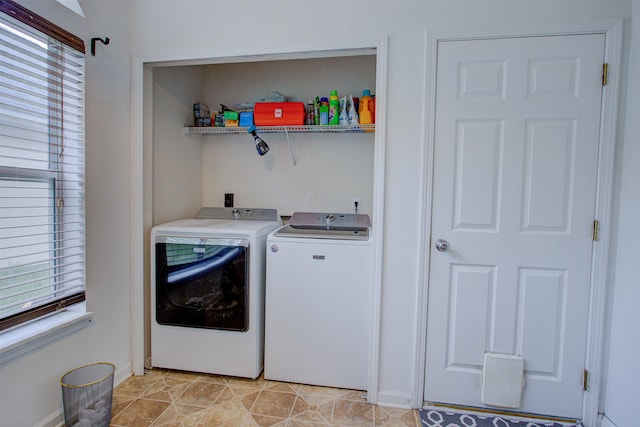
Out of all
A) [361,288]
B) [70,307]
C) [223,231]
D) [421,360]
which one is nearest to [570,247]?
[421,360]

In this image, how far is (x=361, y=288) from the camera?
1.81 meters

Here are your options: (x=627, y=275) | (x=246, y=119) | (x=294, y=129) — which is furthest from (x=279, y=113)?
(x=627, y=275)

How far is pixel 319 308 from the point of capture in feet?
6.10

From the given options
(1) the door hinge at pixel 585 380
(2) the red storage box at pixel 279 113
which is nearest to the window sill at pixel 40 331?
(2) the red storage box at pixel 279 113

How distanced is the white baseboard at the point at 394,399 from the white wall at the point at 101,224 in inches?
63.9

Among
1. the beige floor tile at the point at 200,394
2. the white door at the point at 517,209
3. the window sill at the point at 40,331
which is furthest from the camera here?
the beige floor tile at the point at 200,394

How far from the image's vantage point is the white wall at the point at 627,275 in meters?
1.44

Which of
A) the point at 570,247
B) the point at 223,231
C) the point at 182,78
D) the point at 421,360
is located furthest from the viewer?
the point at 182,78

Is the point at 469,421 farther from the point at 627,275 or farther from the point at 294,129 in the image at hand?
the point at 294,129

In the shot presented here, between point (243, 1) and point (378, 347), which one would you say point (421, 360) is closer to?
point (378, 347)

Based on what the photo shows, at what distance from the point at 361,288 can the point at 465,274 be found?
0.59m

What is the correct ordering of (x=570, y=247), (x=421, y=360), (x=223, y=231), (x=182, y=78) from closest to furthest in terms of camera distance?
1. (x=570, y=247)
2. (x=421, y=360)
3. (x=223, y=231)
4. (x=182, y=78)

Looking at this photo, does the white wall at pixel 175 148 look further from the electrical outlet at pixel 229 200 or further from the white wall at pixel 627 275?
the white wall at pixel 627 275

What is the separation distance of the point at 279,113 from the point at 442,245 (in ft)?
4.75
